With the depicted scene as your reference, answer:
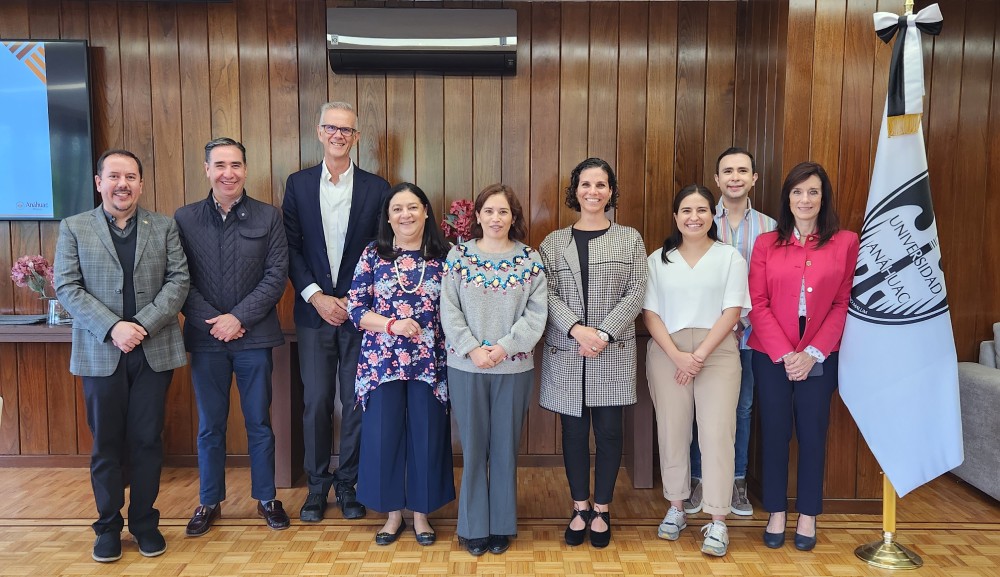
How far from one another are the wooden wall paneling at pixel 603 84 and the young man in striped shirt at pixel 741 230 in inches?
30.7

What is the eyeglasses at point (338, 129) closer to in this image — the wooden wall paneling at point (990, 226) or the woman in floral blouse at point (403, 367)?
the woman in floral blouse at point (403, 367)

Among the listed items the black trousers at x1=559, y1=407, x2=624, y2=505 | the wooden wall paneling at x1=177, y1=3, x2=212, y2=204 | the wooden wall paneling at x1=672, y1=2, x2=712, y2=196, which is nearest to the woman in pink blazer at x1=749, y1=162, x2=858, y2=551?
the black trousers at x1=559, y1=407, x2=624, y2=505

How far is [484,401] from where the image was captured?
8.40ft

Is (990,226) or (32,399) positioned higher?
(990,226)

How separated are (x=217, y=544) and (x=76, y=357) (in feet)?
2.95

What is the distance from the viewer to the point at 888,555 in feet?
8.45

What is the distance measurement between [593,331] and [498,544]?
0.90m

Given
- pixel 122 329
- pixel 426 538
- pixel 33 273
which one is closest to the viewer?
pixel 122 329

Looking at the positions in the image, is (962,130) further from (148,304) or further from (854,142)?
(148,304)

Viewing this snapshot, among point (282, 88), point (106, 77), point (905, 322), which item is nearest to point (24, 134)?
point (106, 77)

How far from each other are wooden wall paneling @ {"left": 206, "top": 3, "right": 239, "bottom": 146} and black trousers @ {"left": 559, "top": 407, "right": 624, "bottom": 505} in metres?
2.27

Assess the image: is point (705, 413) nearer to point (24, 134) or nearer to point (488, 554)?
point (488, 554)

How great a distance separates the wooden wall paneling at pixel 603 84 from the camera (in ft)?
11.7

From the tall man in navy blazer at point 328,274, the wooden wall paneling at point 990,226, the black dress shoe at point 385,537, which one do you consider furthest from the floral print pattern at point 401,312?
the wooden wall paneling at point 990,226
